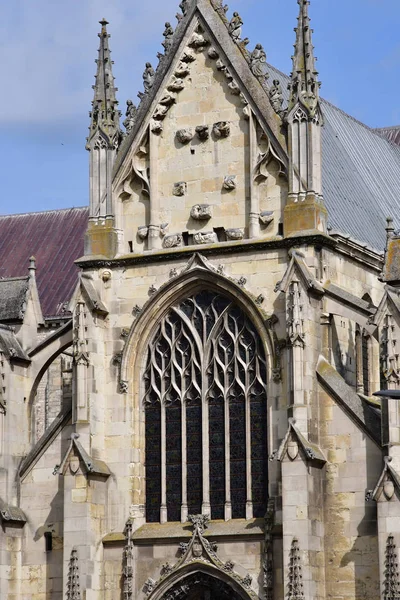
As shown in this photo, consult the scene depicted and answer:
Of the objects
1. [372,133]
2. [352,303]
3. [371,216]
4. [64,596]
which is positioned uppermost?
[372,133]

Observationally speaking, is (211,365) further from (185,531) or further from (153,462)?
(185,531)

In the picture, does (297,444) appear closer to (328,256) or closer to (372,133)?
(328,256)

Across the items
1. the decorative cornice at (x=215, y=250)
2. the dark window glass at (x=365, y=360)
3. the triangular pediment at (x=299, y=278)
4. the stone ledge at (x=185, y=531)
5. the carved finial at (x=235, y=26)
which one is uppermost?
the carved finial at (x=235, y=26)

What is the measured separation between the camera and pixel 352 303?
4431 cm

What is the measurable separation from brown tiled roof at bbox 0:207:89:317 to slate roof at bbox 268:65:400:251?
14435 mm

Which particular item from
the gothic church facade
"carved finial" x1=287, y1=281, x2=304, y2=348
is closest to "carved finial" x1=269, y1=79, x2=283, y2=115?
the gothic church facade

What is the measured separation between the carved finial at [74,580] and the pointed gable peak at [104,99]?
1141 centimetres

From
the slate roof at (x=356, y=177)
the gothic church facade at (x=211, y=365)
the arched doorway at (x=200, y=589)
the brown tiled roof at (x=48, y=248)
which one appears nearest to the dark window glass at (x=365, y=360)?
the gothic church facade at (x=211, y=365)

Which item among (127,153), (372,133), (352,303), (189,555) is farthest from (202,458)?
(372,133)

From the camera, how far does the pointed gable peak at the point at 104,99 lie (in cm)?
4841

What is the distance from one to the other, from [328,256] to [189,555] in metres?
8.46

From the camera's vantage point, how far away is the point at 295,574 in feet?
139

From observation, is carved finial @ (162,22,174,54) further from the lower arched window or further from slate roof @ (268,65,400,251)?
the lower arched window

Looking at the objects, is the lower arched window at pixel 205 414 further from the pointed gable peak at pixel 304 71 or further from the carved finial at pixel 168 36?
the carved finial at pixel 168 36
